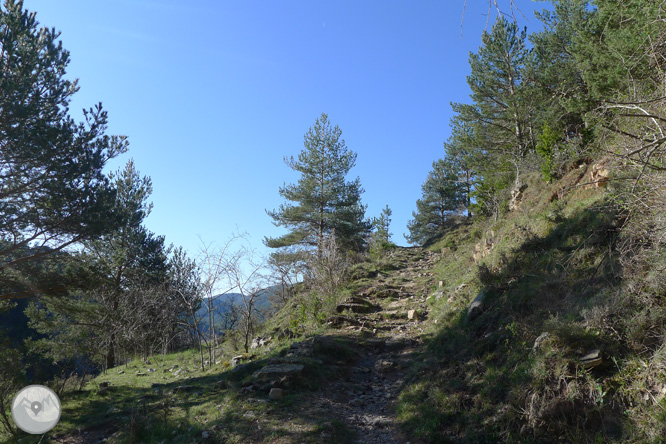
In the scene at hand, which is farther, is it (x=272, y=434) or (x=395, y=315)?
(x=395, y=315)

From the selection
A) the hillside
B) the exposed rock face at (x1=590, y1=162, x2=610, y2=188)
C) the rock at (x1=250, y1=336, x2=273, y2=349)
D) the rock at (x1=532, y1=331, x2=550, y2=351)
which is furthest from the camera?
the rock at (x1=250, y1=336, x2=273, y2=349)

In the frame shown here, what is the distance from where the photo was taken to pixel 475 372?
5555 millimetres

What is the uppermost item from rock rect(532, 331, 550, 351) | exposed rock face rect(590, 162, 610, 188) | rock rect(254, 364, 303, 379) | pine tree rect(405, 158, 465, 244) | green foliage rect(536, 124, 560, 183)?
pine tree rect(405, 158, 465, 244)

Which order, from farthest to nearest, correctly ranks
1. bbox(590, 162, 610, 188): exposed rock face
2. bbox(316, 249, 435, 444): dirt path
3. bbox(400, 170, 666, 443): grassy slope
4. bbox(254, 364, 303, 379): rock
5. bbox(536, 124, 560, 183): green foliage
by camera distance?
bbox(536, 124, 560, 183): green foliage
bbox(590, 162, 610, 188): exposed rock face
bbox(254, 364, 303, 379): rock
bbox(316, 249, 435, 444): dirt path
bbox(400, 170, 666, 443): grassy slope

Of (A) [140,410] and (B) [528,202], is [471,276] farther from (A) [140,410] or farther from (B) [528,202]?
(A) [140,410]

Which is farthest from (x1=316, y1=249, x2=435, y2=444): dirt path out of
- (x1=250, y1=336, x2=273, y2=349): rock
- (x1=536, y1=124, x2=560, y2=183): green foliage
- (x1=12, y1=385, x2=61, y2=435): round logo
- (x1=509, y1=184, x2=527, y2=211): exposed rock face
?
(x1=12, y1=385, x2=61, y2=435): round logo

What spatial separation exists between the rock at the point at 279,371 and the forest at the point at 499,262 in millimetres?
1655

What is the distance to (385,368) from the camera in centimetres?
784

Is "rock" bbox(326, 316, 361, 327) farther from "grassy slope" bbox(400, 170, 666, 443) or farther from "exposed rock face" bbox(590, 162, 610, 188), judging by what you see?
"exposed rock face" bbox(590, 162, 610, 188)

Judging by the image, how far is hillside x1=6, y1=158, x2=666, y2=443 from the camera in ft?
12.8

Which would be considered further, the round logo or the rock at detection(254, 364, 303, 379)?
the round logo

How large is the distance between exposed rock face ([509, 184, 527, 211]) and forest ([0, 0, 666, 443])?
52 millimetres

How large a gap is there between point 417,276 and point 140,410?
1212 centimetres

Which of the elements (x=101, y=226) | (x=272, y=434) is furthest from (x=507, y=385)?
(x=101, y=226)
